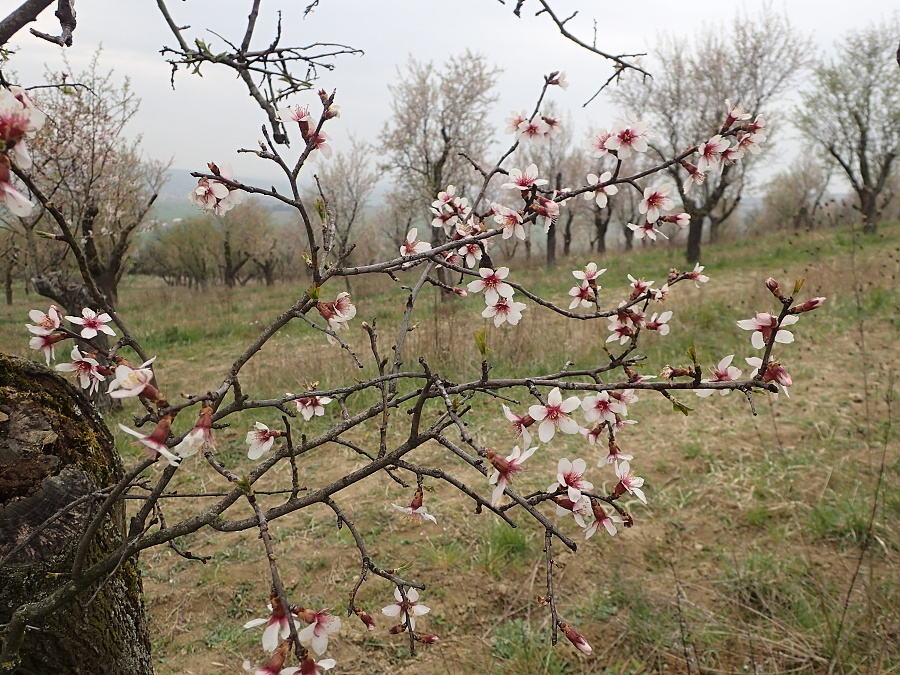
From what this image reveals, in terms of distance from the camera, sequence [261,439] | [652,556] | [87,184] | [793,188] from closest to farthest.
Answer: [261,439], [652,556], [87,184], [793,188]

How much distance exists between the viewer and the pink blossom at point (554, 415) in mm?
1016

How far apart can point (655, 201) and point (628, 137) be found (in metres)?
0.23

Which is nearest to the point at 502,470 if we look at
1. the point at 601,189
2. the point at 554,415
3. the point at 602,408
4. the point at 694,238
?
the point at 554,415

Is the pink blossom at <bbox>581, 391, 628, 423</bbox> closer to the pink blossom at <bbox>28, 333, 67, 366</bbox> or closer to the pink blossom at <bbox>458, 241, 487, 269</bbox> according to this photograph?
the pink blossom at <bbox>458, 241, 487, 269</bbox>

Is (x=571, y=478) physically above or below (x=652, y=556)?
above

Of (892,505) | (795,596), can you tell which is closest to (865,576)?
(795,596)

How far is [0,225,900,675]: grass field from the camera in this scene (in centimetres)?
230

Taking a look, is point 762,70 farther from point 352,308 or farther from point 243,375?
point 352,308

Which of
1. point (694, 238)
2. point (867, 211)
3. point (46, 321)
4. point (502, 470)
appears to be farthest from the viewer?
point (867, 211)

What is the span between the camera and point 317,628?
882 mm

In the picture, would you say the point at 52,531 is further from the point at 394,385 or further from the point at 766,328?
the point at 766,328

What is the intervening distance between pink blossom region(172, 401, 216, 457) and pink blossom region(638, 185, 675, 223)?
1312 mm

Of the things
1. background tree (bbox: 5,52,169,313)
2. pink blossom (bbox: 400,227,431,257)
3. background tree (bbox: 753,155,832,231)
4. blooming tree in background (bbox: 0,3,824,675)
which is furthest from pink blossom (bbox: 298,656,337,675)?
background tree (bbox: 753,155,832,231)

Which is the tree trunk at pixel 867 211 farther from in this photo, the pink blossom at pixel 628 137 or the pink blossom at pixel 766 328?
the pink blossom at pixel 766 328
